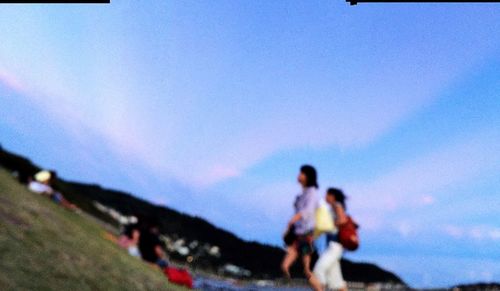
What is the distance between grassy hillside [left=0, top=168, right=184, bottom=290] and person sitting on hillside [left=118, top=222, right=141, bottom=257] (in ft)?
9.43

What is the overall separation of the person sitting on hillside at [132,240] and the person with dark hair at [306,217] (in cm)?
459

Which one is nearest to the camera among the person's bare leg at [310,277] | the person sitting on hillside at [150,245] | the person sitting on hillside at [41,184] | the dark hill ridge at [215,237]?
the person's bare leg at [310,277]

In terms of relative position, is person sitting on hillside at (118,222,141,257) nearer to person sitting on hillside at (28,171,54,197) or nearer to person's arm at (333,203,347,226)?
person sitting on hillside at (28,171,54,197)

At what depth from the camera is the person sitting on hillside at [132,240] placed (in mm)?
13256

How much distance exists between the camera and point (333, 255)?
372 inches

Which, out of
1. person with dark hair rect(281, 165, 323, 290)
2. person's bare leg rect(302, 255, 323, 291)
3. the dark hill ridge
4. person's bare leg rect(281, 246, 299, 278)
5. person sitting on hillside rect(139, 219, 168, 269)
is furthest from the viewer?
the dark hill ridge

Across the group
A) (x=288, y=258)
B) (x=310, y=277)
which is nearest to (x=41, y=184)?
(x=288, y=258)

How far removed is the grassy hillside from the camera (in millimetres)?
6621

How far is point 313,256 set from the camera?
10.1 meters

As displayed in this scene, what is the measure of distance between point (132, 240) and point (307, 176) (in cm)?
576

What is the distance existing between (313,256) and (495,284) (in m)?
9.34

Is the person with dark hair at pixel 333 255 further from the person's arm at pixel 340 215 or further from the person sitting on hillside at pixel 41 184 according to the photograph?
the person sitting on hillside at pixel 41 184

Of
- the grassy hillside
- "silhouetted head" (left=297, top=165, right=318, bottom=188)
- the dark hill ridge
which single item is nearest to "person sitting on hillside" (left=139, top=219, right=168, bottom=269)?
the grassy hillside

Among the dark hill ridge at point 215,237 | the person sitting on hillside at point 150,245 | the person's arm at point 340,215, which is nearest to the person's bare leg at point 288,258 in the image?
the person's arm at point 340,215
